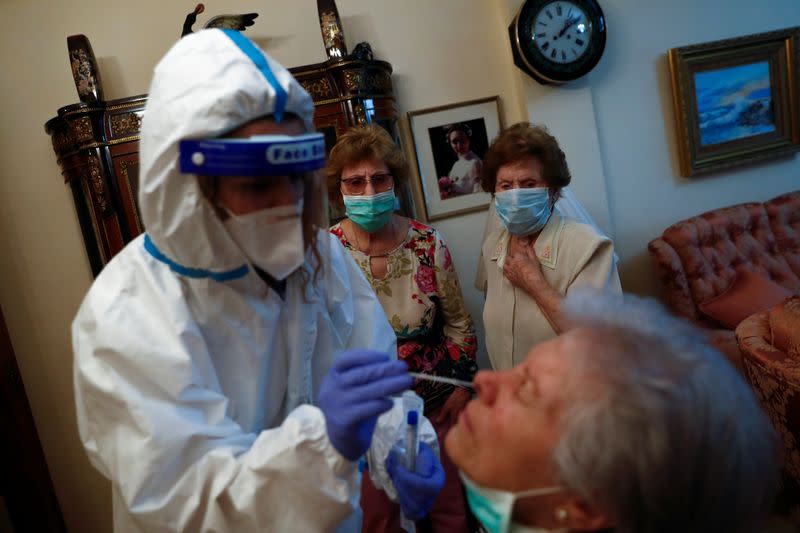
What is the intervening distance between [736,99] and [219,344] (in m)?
3.65

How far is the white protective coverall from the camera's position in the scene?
92cm

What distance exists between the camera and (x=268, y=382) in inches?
47.2

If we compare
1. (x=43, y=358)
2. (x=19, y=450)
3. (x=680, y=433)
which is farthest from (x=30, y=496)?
(x=680, y=433)

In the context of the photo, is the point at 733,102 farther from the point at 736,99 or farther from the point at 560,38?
the point at 560,38

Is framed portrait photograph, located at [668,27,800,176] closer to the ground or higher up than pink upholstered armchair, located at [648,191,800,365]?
higher up

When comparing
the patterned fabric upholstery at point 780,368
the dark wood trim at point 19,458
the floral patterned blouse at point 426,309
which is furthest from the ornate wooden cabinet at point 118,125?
the patterned fabric upholstery at point 780,368

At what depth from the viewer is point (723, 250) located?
303 centimetres

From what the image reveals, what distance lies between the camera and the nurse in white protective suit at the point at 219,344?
929 mm

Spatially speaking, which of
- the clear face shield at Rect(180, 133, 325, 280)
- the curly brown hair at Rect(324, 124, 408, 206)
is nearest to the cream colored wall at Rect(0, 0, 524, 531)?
the curly brown hair at Rect(324, 124, 408, 206)

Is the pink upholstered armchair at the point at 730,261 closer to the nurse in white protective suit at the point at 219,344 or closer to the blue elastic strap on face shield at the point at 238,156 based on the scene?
the nurse in white protective suit at the point at 219,344

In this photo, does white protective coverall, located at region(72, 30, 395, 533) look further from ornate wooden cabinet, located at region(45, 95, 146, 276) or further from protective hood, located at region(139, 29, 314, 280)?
ornate wooden cabinet, located at region(45, 95, 146, 276)

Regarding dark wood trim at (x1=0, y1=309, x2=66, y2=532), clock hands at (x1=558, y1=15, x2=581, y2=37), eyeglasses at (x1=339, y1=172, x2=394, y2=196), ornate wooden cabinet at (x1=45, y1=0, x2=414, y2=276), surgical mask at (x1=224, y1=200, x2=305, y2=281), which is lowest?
dark wood trim at (x1=0, y1=309, x2=66, y2=532)

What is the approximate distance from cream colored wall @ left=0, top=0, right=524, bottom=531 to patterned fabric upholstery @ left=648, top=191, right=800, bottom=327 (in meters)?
1.31

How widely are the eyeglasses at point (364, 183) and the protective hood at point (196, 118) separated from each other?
0.93 metres
